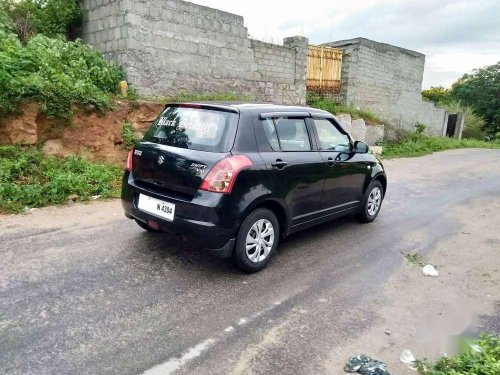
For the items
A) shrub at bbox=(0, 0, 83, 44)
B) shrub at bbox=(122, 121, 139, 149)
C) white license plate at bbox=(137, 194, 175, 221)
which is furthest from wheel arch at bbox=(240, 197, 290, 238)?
shrub at bbox=(0, 0, 83, 44)

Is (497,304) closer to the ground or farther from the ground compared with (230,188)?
closer to the ground

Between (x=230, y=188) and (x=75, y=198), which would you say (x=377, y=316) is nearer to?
(x=230, y=188)

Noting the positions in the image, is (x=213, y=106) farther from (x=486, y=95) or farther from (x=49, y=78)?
(x=486, y=95)

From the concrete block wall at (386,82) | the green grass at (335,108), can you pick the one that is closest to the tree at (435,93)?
the concrete block wall at (386,82)

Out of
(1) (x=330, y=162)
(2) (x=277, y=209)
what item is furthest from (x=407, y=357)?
(1) (x=330, y=162)

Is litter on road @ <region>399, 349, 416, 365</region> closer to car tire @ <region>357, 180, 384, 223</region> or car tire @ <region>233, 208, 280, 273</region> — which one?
car tire @ <region>233, 208, 280, 273</region>

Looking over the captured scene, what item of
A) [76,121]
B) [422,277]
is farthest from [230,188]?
[76,121]

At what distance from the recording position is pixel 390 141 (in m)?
15.7

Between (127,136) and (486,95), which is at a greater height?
(486,95)

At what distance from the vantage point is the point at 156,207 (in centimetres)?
370

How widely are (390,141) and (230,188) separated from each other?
13.8 metres

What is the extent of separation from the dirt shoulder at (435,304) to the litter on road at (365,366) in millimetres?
54

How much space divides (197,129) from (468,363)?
A: 2.91 metres

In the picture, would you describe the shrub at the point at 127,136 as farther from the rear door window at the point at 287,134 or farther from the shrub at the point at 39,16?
the rear door window at the point at 287,134
